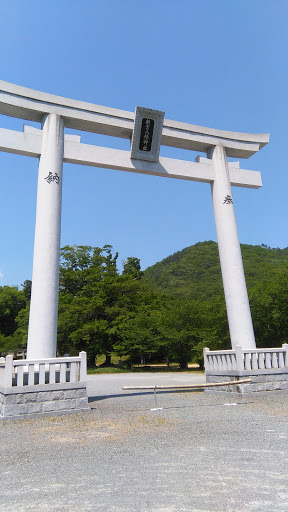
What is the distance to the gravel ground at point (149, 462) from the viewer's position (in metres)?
2.26

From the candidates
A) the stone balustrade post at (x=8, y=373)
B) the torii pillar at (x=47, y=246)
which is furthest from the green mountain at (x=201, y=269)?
the stone balustrade post at (x=8, y=373)

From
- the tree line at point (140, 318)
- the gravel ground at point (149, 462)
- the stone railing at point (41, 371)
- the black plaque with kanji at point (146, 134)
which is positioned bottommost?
the gravel ground at point (149, 462)

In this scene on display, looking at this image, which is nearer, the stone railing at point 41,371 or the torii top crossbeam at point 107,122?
the stone railing at point 41,371

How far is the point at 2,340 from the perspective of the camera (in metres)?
23.5

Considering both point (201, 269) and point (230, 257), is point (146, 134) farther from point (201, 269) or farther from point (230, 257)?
point (201, 269)

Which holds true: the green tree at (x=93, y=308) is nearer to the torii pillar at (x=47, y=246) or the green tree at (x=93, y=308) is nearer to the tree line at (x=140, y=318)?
the tree line at (x=140, y=318)

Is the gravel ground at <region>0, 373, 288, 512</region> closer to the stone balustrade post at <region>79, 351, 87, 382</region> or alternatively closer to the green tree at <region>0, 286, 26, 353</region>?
the stone balustrade post at <region>79, 351, 87, 382</region>

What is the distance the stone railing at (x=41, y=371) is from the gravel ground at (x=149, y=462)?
0.64 meters

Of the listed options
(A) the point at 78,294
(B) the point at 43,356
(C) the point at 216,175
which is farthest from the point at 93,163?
(A) the point at 78,294

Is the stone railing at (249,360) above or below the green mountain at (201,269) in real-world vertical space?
below

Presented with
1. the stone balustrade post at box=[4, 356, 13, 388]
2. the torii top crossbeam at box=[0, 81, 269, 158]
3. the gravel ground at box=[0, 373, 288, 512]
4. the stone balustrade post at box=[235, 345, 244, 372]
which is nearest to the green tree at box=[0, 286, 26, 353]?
the torii top crossbeam at box=[0, 81, 269, 158]

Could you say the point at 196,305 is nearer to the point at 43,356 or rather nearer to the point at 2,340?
the point at 43,356

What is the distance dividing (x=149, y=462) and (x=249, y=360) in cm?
469

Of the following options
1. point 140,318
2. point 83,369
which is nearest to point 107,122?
point 83,369
